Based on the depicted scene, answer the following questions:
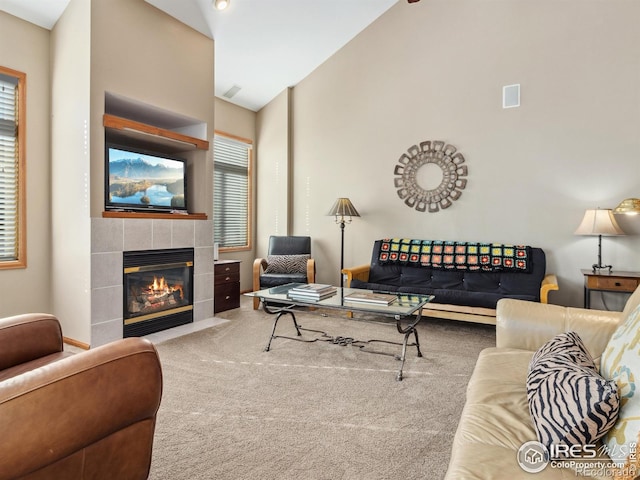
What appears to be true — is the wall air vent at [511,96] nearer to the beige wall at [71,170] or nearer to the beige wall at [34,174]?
the beige wall at [71,170]

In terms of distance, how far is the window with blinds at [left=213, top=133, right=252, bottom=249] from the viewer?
552 cm

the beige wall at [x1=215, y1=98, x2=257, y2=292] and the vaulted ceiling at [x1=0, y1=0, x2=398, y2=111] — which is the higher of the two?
the vaulted ceiling at [x1=0, y1=0, x2=398, y2=111]

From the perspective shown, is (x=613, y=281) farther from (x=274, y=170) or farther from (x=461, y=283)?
(x=274, y=170)

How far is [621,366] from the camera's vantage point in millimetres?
1178

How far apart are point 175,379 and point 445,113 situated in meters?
4.05

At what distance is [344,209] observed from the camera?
4926mm

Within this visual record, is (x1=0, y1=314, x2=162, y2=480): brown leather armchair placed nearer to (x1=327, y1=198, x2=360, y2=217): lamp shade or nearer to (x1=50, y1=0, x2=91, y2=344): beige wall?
(x1=50, y1=0, x2=91, y2=344): beige wall

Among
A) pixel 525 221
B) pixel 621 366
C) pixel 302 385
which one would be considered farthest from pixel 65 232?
pixel 525 221

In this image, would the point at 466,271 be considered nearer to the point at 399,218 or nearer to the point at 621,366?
the point at 399,218

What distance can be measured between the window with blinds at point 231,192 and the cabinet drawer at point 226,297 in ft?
3.03

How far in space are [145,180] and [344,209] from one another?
230cm

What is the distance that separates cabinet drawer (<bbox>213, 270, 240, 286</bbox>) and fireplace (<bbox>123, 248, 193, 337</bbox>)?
0.46 meters

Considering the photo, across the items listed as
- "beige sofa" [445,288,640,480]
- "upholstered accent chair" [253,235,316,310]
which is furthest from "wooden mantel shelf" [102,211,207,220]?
"beige sofa" [445,288,640,480]

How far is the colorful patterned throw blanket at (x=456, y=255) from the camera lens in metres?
4.14
